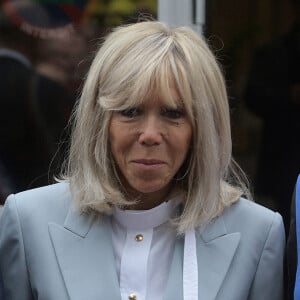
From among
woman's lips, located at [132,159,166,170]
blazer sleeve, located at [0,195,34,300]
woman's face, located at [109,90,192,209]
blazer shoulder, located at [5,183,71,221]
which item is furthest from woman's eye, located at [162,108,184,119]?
blazer sleeve, located at [0,195,34,300]

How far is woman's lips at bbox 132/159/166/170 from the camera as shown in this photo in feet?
8.25

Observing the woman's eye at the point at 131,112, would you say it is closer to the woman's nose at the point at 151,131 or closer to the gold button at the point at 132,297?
the woman's nose at the point at 151,131

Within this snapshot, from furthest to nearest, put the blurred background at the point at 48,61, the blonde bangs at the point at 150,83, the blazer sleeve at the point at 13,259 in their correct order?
the blurred background at the point at 48,61 < the blazer sleeve at the point at 13,259 < the blonde bangs at the point at 150,83

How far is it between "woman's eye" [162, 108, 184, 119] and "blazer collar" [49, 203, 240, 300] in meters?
0.33

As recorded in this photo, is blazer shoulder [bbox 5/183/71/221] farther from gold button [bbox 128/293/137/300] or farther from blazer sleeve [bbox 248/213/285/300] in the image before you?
blazer sleeve [bbox 248/213/285/300]

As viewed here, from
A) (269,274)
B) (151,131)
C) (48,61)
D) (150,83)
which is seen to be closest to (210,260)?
(269,274)

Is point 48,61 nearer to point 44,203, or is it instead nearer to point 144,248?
point 44,203

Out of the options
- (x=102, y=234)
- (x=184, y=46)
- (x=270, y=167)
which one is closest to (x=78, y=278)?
(x=102, y=234)

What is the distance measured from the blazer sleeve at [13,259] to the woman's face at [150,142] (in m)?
0.33

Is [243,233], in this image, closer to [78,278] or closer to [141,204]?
[141,204]

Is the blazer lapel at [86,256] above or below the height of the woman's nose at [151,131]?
below

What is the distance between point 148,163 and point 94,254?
0.96 feet

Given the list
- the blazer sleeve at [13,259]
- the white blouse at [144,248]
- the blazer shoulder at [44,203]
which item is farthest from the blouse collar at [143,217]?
the blazer sleeve at [13,259]

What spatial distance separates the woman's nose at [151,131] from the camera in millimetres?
2488
